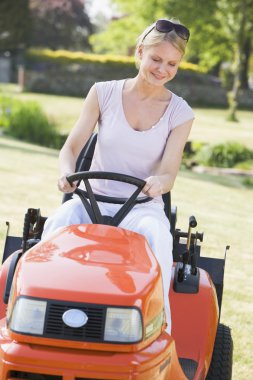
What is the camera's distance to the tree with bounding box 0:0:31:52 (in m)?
45.1

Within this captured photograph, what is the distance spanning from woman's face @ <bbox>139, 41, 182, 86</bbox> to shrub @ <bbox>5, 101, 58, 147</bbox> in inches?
598

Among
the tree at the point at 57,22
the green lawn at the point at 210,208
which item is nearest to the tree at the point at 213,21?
the tree at the point at 57,22

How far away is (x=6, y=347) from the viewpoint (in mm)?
2805

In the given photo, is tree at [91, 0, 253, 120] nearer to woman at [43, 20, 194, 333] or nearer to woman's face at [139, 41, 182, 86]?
woman at [43, 20, 194, 333]

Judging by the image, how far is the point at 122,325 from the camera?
2.84 meters

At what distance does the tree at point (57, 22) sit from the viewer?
53875 mm

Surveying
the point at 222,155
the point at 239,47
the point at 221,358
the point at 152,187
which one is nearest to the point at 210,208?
the point at 221,358

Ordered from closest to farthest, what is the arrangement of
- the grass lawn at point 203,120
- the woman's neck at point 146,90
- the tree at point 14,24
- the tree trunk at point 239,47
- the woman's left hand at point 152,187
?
the woman's left hand at point 152,187, the woman's neck at point 146,90, the grass lawn at point 203,120, the tree trunk at point 239,47, the tree at point 14,24

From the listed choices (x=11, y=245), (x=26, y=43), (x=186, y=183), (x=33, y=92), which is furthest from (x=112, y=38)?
Result: (x=11, y=245)

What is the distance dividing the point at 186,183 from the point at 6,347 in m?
10.8

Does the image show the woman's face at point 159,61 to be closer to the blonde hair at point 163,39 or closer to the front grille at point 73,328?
the blonde hair at point 163,39

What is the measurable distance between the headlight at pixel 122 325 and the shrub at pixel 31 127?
16.2m

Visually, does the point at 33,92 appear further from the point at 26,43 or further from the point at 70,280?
the point at 70,280

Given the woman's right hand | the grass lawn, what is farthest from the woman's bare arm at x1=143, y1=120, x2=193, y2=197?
the grass lawn
